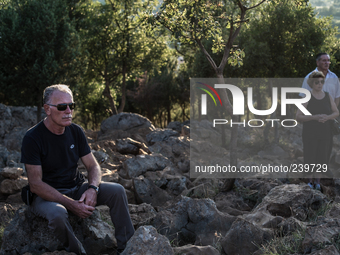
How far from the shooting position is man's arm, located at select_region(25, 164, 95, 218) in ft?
13.9

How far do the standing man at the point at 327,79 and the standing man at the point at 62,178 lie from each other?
4486mm

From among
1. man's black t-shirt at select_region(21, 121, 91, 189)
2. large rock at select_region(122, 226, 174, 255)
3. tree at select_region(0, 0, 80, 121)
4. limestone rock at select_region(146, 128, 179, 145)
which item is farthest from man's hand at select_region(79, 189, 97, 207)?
tree at select_region(0, 0, 80, 121)

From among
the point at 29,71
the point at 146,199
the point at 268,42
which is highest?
the point at 268,42

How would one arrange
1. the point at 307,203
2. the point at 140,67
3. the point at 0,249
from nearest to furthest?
the point at 0,249
the point at 307,203
the point at 140,67

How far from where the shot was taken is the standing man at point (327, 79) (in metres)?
7.08

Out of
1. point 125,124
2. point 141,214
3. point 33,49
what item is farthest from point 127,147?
point 33,49

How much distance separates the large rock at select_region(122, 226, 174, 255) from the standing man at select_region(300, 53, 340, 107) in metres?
4.67

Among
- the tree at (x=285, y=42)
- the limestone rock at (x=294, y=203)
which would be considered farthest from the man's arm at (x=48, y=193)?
the tree at (x=285, y=42)

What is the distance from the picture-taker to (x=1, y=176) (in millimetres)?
8648

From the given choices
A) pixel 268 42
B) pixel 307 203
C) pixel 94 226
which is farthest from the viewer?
pixel 268 42

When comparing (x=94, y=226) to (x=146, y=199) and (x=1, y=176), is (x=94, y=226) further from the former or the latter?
(x=1, y=176)

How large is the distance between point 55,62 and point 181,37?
36.8ft

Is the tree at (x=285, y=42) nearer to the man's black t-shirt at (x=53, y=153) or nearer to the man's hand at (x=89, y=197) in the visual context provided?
the man's black t-shirt at (x=53, y=153)

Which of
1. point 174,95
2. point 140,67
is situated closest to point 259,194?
point 140,67
